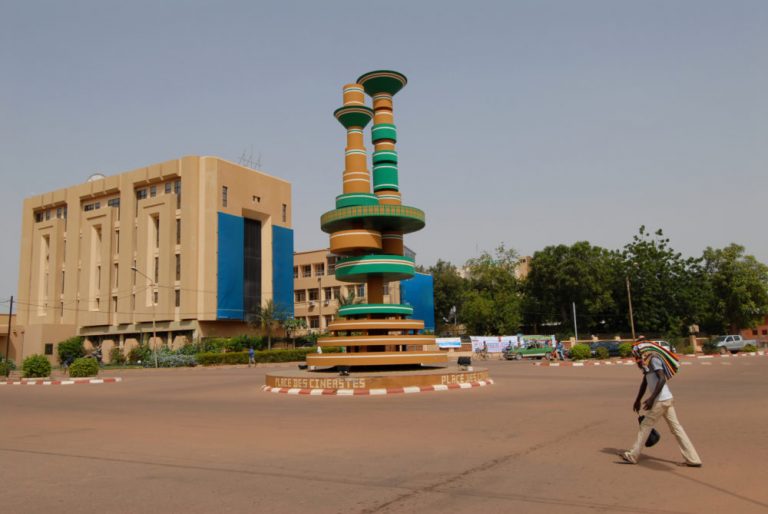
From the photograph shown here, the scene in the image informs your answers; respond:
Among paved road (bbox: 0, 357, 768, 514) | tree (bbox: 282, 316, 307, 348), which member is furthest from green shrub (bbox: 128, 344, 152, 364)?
paved road (bbox: 0, 357, 768, 514)

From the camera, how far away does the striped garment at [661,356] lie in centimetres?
709

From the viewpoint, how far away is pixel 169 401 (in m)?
16.8

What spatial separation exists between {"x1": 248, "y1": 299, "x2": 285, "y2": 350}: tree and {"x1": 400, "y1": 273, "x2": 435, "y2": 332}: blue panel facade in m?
17.0

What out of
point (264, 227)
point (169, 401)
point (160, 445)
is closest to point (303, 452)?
point (160, 445)

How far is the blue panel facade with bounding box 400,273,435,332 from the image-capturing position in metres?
68.8

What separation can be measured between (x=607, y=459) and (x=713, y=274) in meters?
65.3

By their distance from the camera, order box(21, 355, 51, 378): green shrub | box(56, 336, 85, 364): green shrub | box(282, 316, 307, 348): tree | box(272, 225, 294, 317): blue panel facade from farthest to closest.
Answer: box(272, 225, 294, 317): blue panel facade
box(56, 336, 85, 364): green shrub
box(282, 316, 307, 348): tree
box(21, 355, 51, 378): green shrub

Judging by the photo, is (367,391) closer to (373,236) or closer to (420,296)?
(373,236)

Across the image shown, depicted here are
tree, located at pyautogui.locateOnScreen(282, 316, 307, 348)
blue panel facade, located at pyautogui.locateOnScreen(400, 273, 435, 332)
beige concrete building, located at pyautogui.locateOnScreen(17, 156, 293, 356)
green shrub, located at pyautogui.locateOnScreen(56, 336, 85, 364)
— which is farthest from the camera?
blue panel facade, located at pyautogui.locateOnScreen(400, 273, 435, 332)

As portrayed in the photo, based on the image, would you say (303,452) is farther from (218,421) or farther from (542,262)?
(542,262)

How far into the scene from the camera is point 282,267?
6106cm

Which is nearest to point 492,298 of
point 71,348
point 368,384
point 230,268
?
point 230,268

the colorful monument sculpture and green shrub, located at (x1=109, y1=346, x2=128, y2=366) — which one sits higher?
Result: the colorful monument sculpture

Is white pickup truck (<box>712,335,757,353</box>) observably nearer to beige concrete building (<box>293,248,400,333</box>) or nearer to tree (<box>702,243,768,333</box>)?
tree (<box>702,243,768,333</box>)
